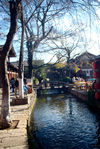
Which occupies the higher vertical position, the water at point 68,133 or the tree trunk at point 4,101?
the tree trunk at point 4,101

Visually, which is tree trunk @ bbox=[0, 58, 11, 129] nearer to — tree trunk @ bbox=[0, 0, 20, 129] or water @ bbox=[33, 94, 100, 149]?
tree trunk @ bbox=[0, 0, 20, 129]

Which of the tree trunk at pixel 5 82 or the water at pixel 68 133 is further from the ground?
the tree trunk at pixel 5 82

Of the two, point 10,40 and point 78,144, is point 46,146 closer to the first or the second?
point 78,144

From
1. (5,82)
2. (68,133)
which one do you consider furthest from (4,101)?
(68,133)

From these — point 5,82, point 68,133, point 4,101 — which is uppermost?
point 5,82

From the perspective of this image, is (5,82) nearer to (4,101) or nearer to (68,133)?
(4,101)

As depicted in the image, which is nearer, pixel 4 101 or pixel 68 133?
pixel 4 101

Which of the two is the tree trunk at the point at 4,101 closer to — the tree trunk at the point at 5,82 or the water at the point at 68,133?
the tree trunk at the point at 5,82

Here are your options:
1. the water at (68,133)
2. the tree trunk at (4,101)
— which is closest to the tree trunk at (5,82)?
the tree trunk at (4,101)

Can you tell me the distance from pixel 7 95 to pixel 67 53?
12.8 m

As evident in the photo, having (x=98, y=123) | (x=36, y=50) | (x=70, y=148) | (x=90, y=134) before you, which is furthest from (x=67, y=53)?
(x=70, y=148)

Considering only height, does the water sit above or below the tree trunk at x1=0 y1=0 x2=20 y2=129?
below

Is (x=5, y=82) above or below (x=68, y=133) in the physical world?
above

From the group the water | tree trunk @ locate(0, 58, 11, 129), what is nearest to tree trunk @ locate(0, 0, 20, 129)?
tree trunk @ locate(0, 58, 11, 129)
